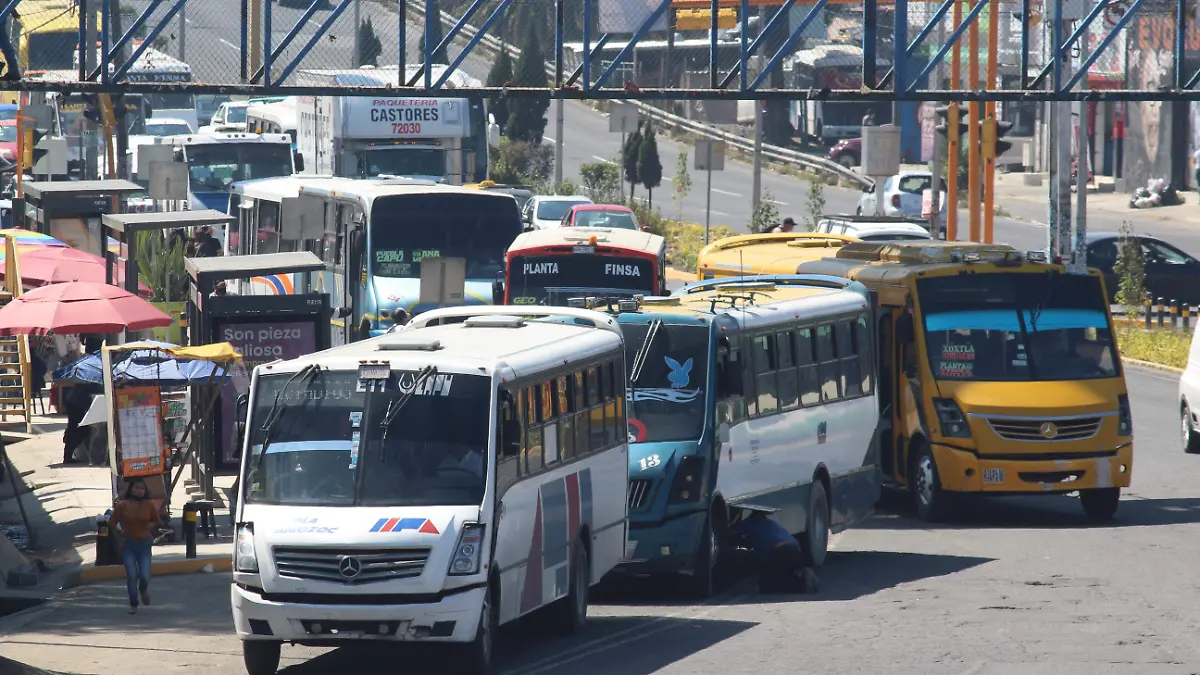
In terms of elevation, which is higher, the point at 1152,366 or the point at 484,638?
the point at 484,638

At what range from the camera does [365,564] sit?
11.7 meters

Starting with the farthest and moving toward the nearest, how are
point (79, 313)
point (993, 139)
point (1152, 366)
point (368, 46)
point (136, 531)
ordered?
point (993, 139) → point (1152, 366) → point (368, 46) → point (79, 313) → point (136, 531)

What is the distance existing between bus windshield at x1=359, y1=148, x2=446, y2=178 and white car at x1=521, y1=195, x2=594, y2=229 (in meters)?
7.25

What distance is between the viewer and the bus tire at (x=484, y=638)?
11.8 meters

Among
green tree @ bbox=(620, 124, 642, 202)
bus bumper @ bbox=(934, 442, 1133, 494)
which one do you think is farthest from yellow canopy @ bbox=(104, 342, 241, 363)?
green tree @ bbox=(620, 124, 642, 202)

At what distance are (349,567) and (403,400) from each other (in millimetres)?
1286

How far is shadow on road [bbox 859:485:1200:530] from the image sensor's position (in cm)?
1991

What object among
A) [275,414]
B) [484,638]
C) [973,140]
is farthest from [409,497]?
[973,140]

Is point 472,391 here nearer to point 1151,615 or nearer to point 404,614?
point 404,614

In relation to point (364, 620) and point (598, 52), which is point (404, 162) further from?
point (364, 620)

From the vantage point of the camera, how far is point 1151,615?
14.0 meters

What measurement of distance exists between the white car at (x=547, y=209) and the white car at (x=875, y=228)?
37.7 feet

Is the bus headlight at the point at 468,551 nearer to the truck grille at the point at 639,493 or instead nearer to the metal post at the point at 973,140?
the truck grille at the point at 639,493

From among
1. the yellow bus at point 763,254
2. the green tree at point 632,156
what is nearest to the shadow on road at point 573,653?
the yellow bus at point 763,254
